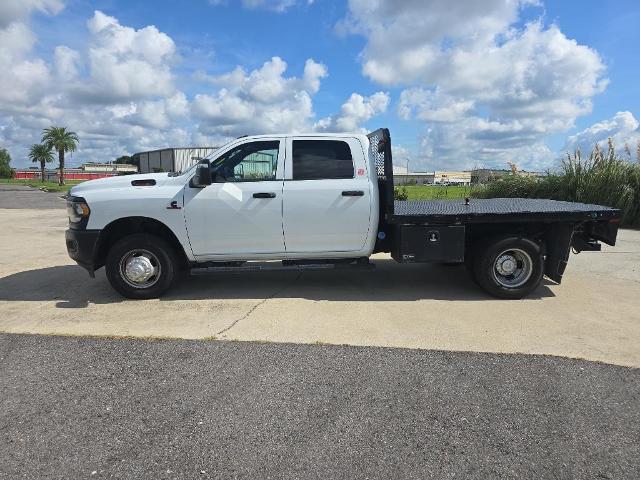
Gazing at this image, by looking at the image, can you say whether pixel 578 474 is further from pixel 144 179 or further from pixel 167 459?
pixel 144 179

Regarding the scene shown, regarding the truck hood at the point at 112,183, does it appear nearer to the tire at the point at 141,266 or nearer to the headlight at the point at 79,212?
the headlight at the point at 79,212

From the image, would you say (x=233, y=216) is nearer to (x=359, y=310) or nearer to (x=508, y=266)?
(x=359, y=310)

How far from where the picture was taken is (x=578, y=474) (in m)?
2.73

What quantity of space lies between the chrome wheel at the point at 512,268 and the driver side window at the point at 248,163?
9.91ft

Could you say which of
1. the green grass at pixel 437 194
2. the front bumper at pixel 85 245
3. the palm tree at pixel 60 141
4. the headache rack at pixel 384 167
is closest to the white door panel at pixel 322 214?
the headache rack at pixel 384 167

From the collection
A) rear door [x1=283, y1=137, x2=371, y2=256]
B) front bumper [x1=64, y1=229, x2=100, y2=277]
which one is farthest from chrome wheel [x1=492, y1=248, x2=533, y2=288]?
front bumper [x1=64, y1=229, x2=100, y2=277]

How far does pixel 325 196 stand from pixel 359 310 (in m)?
1.43

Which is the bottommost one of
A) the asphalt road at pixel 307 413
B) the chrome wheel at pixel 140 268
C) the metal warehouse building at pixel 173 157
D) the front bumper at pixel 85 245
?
the asphalt road at pixel 307 413

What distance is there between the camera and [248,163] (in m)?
6.06

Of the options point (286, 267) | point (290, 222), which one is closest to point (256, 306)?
point (286, 267)

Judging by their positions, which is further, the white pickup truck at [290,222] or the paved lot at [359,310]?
the white pickup truck at [290,222]

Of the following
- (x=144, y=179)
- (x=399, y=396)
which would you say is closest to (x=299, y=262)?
(x=144, y=179)

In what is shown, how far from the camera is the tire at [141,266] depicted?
5.96 metres

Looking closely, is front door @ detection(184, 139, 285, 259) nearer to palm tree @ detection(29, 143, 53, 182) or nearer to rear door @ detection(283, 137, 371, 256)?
rear door @ detection(283, 137, 371, 256)
